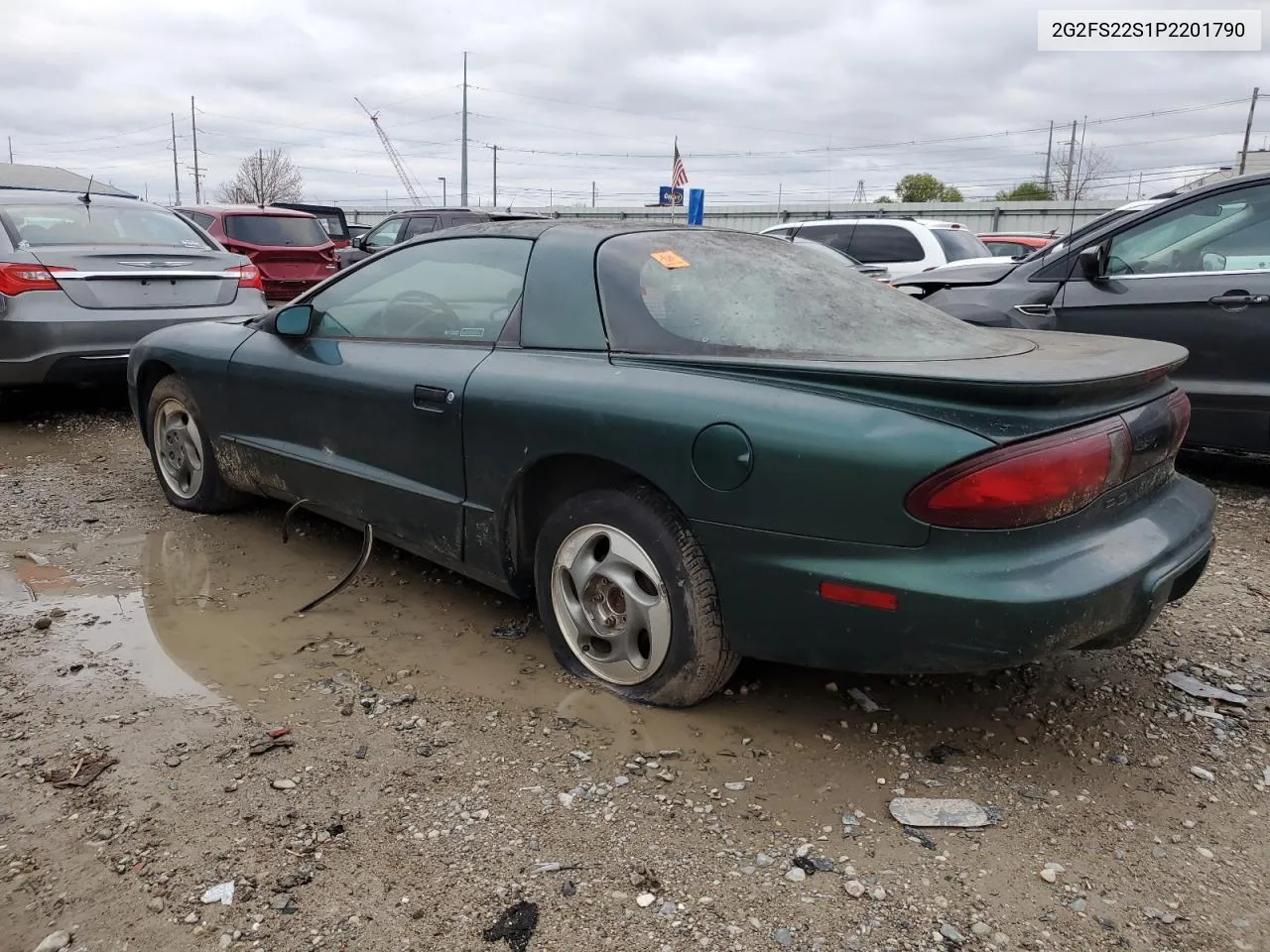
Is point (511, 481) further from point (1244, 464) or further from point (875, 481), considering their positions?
point (1244, 464)

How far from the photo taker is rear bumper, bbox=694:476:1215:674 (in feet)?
7.43

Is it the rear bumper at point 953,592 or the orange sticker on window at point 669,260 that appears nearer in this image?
the rear bumper at point 953,592

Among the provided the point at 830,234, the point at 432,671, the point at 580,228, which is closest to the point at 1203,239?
the point at 580,228

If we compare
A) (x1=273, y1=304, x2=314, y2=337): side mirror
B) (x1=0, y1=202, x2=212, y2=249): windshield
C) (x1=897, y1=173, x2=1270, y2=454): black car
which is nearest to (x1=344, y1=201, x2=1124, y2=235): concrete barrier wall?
(x1=0, y1=202, x2=212, y2=249): windshield

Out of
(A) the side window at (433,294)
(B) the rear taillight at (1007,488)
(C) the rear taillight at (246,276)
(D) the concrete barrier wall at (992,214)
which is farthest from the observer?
(D) the concrete barrier wall at (992,214)

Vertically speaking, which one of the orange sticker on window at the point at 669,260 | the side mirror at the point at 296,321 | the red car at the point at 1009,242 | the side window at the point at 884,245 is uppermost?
the red car at the point at 1009,242

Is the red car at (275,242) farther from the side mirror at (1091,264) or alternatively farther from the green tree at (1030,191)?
the green tree at (1030,191)

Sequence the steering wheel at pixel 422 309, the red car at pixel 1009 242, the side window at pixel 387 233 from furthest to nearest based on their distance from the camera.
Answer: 1. the red car at pixel 1009 242
2. the side window at pixel 387 233
3. the steering wheel at pixel 422 309

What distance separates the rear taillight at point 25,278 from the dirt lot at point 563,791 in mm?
3141

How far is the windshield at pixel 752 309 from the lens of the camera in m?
2.75

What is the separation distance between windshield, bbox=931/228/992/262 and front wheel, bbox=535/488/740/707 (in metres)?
9.21

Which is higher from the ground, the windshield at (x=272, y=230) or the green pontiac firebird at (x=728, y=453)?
the windshield at (x=272, y=230)

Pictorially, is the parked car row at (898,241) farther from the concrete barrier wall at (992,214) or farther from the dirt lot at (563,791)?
the concrete barrier wall at (992,214)

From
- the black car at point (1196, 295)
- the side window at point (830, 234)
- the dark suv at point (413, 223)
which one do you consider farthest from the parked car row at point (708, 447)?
the dark suv at point (413, 223)
